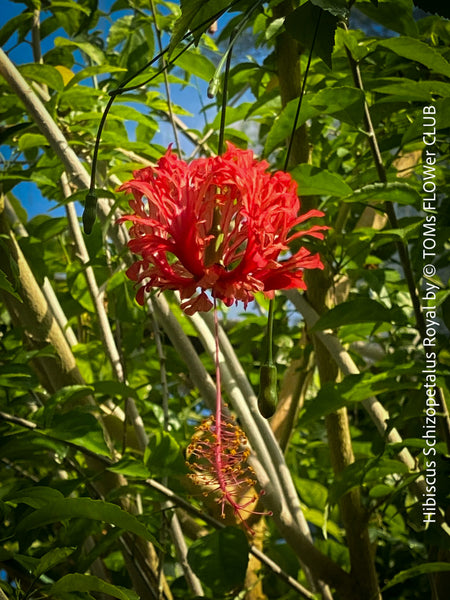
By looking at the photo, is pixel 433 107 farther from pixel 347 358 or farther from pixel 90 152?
pixel 90 152

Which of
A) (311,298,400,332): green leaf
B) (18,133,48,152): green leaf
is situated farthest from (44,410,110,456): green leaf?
(18,133,48,152): green leaf

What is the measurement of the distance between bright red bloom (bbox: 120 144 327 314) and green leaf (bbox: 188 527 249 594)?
332 mm

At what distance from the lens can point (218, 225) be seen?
47cm

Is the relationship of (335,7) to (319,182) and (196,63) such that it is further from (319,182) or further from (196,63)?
(196,63)

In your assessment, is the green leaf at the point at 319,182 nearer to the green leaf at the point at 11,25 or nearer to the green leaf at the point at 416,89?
the green leaf at the point at 416,89

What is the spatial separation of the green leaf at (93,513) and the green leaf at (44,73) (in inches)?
19.2

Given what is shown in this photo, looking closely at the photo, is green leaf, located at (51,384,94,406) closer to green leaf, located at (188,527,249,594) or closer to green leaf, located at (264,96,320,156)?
green leaf, located at (188,527,249,594)

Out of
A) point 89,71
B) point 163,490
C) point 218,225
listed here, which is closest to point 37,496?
point 163,490

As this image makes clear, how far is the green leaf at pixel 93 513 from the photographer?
1.78ft

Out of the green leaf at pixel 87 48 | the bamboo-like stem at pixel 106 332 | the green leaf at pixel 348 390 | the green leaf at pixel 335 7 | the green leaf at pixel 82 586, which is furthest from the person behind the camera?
the green leaf at pixel 87 48

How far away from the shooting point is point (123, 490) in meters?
0.75

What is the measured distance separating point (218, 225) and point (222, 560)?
0.38m

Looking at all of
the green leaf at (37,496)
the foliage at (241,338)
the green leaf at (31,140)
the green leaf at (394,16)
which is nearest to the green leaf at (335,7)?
→ the foliage at (241,338)

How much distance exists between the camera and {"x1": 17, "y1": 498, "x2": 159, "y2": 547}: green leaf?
0.54m
